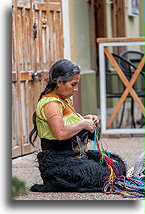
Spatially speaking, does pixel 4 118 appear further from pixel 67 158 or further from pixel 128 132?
pixel 128 132

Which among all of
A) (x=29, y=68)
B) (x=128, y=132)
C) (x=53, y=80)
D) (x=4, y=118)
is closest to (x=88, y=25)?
(x=128, y=132)

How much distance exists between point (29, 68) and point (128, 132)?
84.8 inches

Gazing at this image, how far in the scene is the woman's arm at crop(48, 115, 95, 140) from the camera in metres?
5.02

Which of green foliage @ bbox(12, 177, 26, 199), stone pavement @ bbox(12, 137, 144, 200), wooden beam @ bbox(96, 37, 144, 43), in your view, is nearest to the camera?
green foliage @ bbox(12, 177, 26, 199)

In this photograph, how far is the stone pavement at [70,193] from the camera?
5008mm

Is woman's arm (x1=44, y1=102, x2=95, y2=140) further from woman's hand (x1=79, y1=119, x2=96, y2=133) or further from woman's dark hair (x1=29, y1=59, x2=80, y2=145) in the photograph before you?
woman's dark hair (x1=29, y1=59, x2=80, y2=145)

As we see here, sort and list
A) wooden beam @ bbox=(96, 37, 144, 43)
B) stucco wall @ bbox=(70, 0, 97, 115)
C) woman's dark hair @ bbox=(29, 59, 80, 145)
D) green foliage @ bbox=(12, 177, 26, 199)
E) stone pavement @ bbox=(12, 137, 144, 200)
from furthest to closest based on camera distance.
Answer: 1. stucco wall @ bbox=(70, 0, 97, 115)
2. wooden beam @ bbox=(96, 37, 144, 43)
3. woman's dark hair @ bbox=(29, 59, 80, 145)
4. stone pavement @ bbox=(12, 137, 144, 200)
5. green foliage @ bbox=(12, 177, 26, 199)

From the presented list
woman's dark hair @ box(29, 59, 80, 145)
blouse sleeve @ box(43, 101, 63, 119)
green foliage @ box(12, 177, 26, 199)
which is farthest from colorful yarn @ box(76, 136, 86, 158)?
green foliage @ box(12, 177, 26, 199)

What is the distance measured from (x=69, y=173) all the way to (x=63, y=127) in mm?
340

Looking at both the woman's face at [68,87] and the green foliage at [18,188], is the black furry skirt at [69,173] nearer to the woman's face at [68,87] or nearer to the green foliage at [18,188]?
the woman's face at [68,87]

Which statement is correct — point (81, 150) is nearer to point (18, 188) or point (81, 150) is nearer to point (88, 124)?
point (88, 124)

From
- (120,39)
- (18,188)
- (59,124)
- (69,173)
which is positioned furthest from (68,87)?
(120,39)

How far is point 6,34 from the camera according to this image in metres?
4.61

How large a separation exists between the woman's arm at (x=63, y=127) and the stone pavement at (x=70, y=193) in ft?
1.38
